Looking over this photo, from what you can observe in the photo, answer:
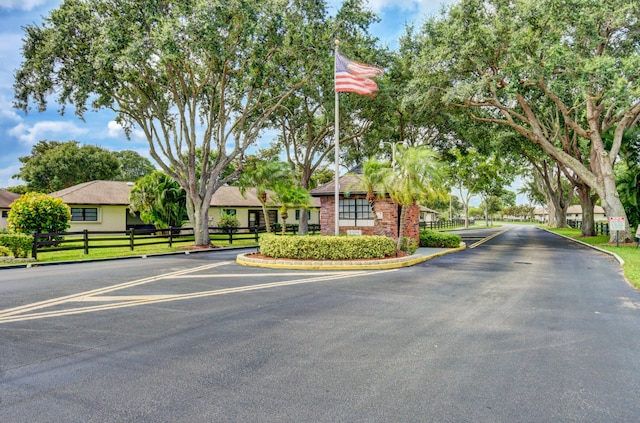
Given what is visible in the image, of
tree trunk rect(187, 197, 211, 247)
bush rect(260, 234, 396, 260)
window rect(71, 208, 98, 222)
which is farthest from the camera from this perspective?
window rect(71, 208, 98, 222)

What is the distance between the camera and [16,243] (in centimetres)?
1550

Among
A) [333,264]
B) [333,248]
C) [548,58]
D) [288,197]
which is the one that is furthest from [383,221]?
[548,58]

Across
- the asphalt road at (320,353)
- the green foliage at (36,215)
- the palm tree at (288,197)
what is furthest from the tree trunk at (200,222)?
the asphalt road at (320,353)

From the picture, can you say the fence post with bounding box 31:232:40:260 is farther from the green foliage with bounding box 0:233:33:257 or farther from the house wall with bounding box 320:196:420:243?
the house wall with bounding box 320:196:420:243

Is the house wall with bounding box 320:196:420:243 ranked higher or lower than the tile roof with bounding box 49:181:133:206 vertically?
lower

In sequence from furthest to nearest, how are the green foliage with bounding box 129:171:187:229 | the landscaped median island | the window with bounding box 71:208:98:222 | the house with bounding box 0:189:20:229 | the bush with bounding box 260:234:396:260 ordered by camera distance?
1. the house with bounding box 0:189:20:229
2. the window with bounding box 71:208:98:222
3. the green foliage with bounding box 129:171:187:229
4. the bush with bounding box 260:234:396:260
5. the landscaped median island

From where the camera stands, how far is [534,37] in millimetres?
19281

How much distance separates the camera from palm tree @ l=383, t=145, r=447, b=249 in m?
13.9

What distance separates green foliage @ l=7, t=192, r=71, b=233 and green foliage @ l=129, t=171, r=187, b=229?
721 cm

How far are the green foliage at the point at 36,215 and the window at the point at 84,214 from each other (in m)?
8.99

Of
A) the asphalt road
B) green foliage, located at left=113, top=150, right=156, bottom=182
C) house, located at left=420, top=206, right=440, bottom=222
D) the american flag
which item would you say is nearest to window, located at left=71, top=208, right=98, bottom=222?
the asphalt road

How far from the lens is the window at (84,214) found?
28.3 m

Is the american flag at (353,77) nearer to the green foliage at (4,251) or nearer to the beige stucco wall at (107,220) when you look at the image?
the green foliage at (4,251)

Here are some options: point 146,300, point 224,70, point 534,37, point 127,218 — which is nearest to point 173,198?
point 127,218
